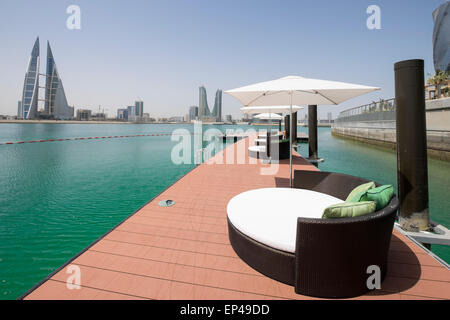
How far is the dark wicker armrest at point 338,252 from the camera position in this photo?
1590 mm

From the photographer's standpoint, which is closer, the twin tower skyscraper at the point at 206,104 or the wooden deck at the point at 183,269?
the wooden deck at the point at 183,269

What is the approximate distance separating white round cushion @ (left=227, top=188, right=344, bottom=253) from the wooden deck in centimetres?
38

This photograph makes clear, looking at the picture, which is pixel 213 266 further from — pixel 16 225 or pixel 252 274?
pixel 16 225

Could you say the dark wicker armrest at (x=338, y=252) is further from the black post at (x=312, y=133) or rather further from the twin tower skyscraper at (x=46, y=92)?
the twin tower skyscraper at (x=46, y=92)

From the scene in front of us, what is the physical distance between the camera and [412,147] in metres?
2.77

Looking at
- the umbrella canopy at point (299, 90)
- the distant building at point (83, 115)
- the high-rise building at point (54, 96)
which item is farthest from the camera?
the distant building at point (83, 115)

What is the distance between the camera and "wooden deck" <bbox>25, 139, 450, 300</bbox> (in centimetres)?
174

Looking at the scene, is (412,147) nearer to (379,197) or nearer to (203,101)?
(379,197)

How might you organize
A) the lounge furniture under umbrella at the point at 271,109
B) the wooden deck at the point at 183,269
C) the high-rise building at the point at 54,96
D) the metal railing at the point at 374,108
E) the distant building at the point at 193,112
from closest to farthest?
1. the wooden deck at the point at 183,269
2. the lounge furniture under umbrella at the point at 271,109
3. the metal railing at the point at 374,108
4. the high-rise building at the point at 54,96
5. the distant building at the point at 193,112

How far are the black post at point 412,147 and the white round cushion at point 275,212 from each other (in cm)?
104

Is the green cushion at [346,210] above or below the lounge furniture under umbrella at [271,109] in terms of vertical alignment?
below

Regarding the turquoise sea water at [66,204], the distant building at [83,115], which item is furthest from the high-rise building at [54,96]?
the turquoise sea water at [66,204]
